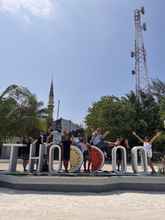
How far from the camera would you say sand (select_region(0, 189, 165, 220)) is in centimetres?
664

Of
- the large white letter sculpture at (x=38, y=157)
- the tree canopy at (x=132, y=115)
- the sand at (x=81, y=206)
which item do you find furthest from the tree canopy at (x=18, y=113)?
the sand at (x=81, y=206)

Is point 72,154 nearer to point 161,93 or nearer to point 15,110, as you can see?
point 15,110

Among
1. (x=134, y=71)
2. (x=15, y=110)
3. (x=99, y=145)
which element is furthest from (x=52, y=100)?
(x=99, y=145)

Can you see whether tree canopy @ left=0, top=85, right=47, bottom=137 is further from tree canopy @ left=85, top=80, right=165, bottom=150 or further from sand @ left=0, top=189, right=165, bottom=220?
sand @ left=0, top=189, right=165, bottom=220

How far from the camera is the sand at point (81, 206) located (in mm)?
6640

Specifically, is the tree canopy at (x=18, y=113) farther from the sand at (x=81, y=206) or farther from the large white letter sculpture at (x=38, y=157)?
the sand at (x=81, y=206)

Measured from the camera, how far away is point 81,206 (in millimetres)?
7750

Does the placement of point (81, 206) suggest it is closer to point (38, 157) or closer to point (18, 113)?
point (38, 157)

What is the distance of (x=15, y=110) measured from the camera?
111 feet

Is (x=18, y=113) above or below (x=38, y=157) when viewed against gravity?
above

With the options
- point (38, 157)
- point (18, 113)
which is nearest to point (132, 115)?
point (18, 113)

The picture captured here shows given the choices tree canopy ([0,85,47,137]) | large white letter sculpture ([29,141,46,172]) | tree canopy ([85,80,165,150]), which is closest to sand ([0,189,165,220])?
large white letter sculpture ([29,141,46,172])

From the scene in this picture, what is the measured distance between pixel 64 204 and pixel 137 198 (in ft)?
7.45

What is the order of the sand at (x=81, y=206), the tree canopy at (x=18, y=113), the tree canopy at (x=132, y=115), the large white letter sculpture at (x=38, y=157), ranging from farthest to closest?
the tree canopy at (x=132, y=115) → the tree canopy at (x=18, y=113) → the large white letter sculpture at (x=38, y=157) → the sand at (x=81, y=206)
